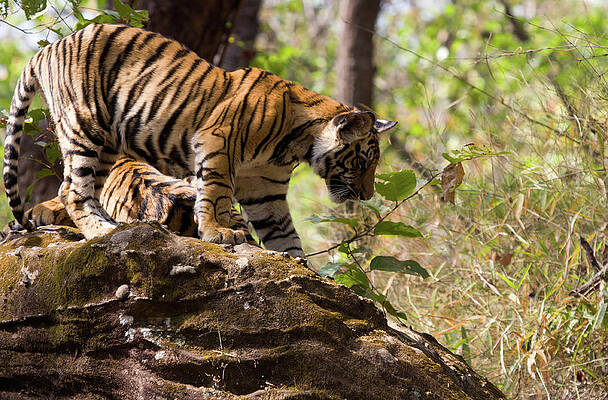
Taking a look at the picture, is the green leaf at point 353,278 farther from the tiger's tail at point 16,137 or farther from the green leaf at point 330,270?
the tiger's tail at point 16,137

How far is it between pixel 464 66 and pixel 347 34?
8027mm

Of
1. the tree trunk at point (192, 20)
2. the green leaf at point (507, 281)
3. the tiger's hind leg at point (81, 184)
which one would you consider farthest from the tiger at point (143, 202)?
the tree trunk at point (192, 20)

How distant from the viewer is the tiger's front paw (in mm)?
3428

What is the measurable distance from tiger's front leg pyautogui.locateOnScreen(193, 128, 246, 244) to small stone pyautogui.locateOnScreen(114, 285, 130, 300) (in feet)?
2.63

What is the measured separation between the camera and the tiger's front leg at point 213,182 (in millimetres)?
3590

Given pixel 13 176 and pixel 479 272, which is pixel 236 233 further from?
pixel 479 272

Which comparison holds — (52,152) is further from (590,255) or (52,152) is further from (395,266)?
(590,255)

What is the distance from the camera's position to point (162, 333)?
2701 millimetres

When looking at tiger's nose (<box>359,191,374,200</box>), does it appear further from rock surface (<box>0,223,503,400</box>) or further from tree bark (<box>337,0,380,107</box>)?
tree bark (<box>337,0,380,107</box>)

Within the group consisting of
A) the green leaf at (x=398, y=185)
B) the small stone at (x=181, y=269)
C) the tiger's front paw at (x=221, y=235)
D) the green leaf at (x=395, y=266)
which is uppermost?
the green leaf at (x=398, y=185)

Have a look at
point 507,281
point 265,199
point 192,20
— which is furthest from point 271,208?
point 192,20

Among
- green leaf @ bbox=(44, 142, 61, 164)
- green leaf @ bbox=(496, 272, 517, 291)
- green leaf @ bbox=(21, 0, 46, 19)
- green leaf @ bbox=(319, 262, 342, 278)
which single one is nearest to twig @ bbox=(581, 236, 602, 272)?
green leaf @ bbox=(496, 272, 517, 291)

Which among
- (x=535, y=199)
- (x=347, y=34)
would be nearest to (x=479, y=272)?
(x=535, y=199)

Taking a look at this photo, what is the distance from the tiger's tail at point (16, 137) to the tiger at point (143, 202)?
120mm
